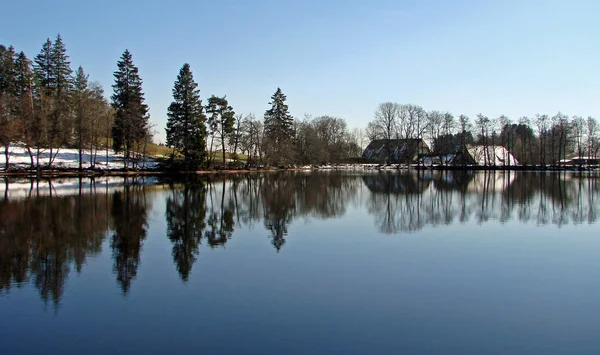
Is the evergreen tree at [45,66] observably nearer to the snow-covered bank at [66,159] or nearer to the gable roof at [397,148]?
A: the snow-covered bank at [66,159]

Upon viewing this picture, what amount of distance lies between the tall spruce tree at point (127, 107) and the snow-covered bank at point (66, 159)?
1.82 m

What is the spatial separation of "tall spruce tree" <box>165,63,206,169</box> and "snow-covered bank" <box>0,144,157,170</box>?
5.53 meters

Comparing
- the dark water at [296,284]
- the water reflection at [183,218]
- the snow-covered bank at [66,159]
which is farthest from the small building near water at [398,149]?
the dark water at [296,284]

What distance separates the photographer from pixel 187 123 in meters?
58.1

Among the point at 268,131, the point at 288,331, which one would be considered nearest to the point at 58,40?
the point at 268,131

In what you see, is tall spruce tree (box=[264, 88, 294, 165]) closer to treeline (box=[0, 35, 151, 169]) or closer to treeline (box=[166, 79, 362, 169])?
treeline (box=[166, 79, 362, 169])

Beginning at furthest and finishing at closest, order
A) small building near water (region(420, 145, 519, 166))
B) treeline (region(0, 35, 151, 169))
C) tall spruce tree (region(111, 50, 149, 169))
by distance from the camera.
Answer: small building near water (region(420, 145, 519, 166))
tall spruce tree (region(111, 50, 149, 169))
treeline (region(0, 35, 151, 169))

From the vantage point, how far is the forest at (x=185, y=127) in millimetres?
49681

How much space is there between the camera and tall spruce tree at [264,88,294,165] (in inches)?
2936

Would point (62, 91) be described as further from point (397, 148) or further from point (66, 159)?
point (397, 148)

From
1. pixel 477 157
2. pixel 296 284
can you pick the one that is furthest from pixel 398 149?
pixel 296 284

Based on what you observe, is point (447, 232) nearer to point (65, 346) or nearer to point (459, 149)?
point (65, 346)

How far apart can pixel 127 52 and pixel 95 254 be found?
54.4 metres

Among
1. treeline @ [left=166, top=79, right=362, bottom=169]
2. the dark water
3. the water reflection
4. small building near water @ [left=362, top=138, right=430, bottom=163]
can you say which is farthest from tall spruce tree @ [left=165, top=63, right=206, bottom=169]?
small building near water @ [left=362, top=138, right=430, bottom=163]
